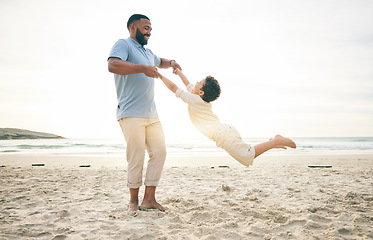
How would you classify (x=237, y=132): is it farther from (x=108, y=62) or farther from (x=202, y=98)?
(x=108, y=62)

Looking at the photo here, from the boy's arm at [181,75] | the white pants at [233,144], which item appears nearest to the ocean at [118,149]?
the boy's arm at [181,75]

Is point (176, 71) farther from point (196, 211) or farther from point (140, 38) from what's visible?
point (196, 211)

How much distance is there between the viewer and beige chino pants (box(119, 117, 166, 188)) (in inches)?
125

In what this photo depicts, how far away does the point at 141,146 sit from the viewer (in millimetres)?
3199

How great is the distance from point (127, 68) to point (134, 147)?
3.17 feet

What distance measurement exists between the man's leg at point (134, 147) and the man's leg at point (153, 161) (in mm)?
141

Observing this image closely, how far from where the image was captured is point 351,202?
3570mm

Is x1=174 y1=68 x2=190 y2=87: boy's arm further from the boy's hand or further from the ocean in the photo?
the ocean

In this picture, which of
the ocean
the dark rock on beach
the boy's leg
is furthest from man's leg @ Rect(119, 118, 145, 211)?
the dark rock on beach

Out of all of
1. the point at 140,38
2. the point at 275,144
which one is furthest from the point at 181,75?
the point at 275,144

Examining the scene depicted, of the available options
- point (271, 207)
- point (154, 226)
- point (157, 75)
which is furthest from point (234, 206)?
point (157, 75)

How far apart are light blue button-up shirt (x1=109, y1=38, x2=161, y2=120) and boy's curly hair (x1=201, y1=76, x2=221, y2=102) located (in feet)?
2.40

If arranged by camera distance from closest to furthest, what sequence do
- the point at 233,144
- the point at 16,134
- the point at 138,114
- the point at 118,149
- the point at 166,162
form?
the point at 138,114 < the point at 233,144 < the point at 166,162 < the point at 118,149 < the point at 16,134

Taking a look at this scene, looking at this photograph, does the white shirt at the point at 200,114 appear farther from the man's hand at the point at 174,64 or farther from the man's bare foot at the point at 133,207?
the man's bare foot at the point at 133,207
